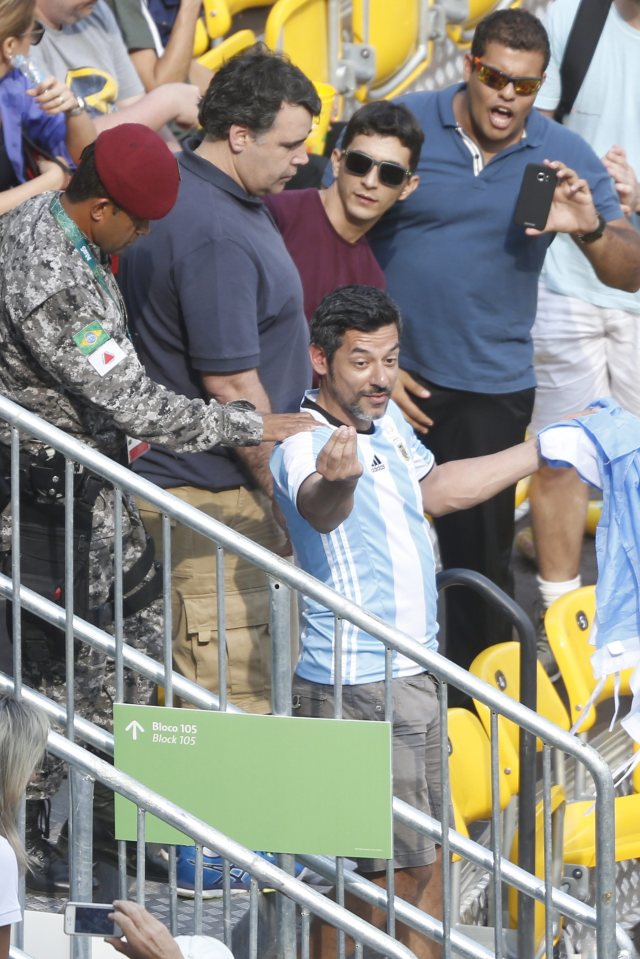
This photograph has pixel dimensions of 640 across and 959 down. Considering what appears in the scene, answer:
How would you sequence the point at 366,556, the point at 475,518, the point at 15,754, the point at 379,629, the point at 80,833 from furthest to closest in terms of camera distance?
the point at 475,518
the point at 366,556
the point at 80,833
the point at 379,629
the point at 15,754

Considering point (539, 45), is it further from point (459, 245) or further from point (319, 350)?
point (319, 350)

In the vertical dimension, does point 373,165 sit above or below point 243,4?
above

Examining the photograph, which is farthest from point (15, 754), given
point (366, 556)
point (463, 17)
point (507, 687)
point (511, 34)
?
point (463, 17)

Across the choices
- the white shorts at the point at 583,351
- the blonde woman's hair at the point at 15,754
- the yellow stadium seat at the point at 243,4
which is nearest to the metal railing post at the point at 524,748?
the blonde woman's hair at the point at 15,754

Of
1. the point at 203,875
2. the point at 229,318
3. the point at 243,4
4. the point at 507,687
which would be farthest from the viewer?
the point at 243,4

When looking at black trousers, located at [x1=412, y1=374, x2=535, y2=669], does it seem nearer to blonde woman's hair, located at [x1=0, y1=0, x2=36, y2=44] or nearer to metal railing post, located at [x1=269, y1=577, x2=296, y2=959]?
blonde woman's hair, located at [x1=0, y1=0, x2=36, y2=44]

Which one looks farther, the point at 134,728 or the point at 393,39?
the point at 393,39

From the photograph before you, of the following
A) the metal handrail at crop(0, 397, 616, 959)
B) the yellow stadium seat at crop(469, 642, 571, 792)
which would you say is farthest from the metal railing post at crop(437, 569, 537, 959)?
the metal handrail at crop(0, 397, 616, 959)

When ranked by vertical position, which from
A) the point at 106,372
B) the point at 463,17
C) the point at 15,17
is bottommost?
the point at 463,17

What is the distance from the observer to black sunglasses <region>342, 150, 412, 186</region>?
4.92 metres

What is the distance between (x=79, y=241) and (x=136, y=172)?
0.22 m

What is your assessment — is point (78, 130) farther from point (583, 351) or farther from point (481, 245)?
point (583, 351)

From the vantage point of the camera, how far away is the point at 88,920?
10.2 ft

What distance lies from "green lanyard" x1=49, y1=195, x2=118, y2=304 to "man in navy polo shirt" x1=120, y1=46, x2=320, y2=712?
1.50 feet
